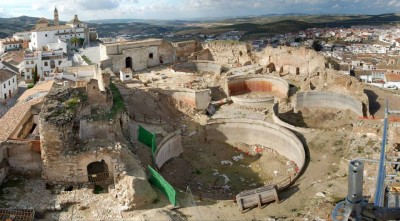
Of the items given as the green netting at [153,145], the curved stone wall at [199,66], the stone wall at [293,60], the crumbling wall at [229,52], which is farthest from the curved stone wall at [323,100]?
the curved stone wall at [199,66]

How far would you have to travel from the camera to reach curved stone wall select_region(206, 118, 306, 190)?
782 inches

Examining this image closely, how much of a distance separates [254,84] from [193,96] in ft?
18.4

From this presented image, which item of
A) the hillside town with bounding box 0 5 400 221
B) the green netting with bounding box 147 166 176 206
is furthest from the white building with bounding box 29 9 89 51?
the green netting with bounding box 147 166 176 206

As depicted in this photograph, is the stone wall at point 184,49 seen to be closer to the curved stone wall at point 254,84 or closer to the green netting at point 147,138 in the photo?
the curved stone wall at point 254,84

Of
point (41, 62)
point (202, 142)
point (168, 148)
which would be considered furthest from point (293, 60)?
point (41, 62)

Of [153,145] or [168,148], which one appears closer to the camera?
[153,145]

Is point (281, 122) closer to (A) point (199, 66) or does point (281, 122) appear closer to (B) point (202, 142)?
(B) point (202, 142)

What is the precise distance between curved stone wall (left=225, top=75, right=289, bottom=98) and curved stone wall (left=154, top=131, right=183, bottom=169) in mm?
7769

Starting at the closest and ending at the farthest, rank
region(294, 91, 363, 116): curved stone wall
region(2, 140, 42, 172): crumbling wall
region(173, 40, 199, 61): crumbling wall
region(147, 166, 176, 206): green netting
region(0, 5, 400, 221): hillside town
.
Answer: region(0, 5, 400, 221): hillside town → region(147, 166, 176, 206): green netting → region(2, 140, 42, 172): crumbling wall → region(294, 91, 363, 116): curved stone wall → region(173, 40, 199, 61): crumbling wall

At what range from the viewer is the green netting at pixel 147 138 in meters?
17.8

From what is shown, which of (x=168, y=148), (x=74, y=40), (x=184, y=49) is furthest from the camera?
(x=74, y=40)

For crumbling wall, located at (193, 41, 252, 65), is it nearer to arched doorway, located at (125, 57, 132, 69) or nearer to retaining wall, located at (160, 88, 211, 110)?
arched doorway, located at (125, 57, 132, 69)

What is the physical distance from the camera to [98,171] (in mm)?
15062

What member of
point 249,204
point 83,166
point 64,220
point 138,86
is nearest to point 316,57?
point 138,86
